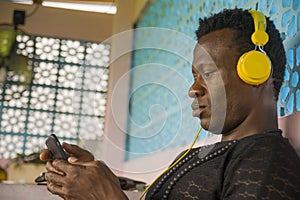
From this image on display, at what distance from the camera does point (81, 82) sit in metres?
0.90

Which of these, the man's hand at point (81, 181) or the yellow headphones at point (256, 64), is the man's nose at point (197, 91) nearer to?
the yellow headphones at point (256, 64)

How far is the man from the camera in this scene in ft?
2.48

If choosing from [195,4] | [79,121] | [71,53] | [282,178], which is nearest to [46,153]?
[79,121]

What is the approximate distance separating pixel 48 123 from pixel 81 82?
122 inches

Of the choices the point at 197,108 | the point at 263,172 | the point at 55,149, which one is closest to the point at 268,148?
the point at 263,172

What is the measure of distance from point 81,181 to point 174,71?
27cm

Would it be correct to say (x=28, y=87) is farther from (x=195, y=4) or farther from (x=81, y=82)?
(x=81, y=82)

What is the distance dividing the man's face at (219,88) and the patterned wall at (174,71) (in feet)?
0.09

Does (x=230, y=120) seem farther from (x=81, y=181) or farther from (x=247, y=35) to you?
(x=81, y=181)

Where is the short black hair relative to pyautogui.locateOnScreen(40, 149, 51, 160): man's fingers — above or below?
above

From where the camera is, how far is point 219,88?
869 millimetres

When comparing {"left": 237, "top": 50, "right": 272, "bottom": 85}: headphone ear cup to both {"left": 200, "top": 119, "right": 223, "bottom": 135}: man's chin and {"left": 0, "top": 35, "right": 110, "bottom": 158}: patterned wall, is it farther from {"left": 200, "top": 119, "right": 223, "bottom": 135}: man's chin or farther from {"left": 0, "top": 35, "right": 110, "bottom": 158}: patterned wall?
{"left": 0, "top": 35, "right": 110, "bottom": 158}: patterned wall

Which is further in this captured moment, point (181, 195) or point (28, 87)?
point (28, 87)

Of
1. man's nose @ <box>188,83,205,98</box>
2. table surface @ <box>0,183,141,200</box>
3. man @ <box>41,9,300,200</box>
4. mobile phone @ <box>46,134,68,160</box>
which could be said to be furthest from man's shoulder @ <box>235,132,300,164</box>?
table surface @ <box>0,183,141,200</box>
